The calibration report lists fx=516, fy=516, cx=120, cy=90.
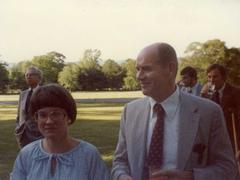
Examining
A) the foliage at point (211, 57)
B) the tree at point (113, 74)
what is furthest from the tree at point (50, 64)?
the foliage at point (211, 57)

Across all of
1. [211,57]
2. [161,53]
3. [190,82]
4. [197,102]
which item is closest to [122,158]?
[197,102]

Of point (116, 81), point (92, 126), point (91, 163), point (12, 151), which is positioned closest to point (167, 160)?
point (91, 163)

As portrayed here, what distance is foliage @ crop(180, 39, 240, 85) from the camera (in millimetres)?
47594

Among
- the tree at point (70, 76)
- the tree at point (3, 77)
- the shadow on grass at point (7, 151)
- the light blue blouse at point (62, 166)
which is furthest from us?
the tree at point (70, 76)

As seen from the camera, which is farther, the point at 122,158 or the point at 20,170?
the point at 122,158

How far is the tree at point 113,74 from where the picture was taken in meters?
78.8

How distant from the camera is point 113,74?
79.9m

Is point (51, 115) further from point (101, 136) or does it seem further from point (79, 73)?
point (79, 73)

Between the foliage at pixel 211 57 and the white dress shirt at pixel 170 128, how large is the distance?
43820mm

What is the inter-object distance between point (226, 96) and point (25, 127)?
10.5 ft

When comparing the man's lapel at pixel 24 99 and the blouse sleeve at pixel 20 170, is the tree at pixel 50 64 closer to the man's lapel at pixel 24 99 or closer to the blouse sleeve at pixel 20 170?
the man's lapel at pixel 24 99

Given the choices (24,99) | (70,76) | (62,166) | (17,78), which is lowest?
(17,78)

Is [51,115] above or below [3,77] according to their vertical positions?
above

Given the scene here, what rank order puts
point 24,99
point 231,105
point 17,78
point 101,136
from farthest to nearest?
point 17,78
point 101,136
point 24,99
point 231,105
